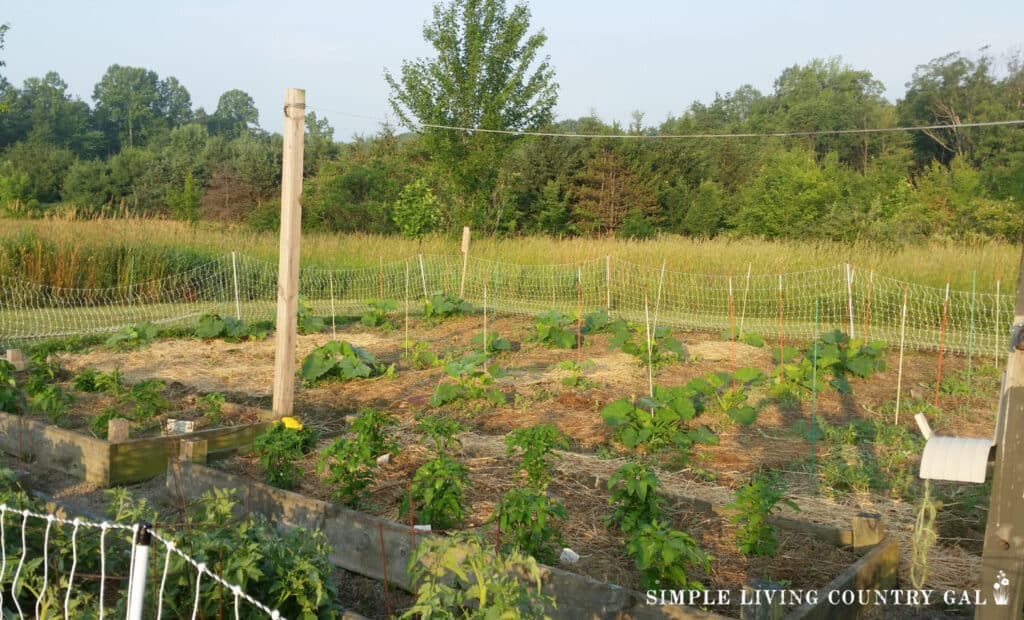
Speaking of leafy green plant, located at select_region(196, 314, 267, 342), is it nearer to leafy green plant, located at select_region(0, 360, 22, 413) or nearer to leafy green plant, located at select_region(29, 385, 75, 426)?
leafy green plant, located at select_region(0, 360, 22, 413)

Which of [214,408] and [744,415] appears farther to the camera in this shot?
[744,415]

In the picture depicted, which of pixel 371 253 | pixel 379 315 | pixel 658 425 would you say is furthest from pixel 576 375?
pixel 371 253

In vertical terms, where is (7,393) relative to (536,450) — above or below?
below

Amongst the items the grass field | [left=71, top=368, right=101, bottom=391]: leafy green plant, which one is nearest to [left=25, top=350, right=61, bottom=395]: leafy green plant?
[left=71, top=368, right=101, bottom=391]: leafy green plant

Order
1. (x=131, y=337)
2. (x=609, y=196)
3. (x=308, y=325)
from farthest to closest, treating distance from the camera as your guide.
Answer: (x=609, y=196) → (x=308, y=325) → (x=131, y=337)

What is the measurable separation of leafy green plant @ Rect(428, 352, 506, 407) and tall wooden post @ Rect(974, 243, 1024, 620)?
184 inches

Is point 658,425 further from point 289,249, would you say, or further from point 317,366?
point 317,366

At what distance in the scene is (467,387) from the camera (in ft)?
23.2

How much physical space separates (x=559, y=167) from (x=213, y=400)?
24998 mm

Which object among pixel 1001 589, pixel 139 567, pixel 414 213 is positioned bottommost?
pixel 1001 589

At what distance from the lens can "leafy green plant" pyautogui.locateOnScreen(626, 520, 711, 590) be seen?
3270mm

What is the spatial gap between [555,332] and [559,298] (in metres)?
6.71

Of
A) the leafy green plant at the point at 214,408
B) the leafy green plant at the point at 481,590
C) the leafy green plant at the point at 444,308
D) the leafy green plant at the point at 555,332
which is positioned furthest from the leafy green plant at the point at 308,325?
the leafy green plant at the point at 481,590

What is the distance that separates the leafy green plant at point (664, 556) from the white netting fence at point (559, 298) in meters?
7.98
